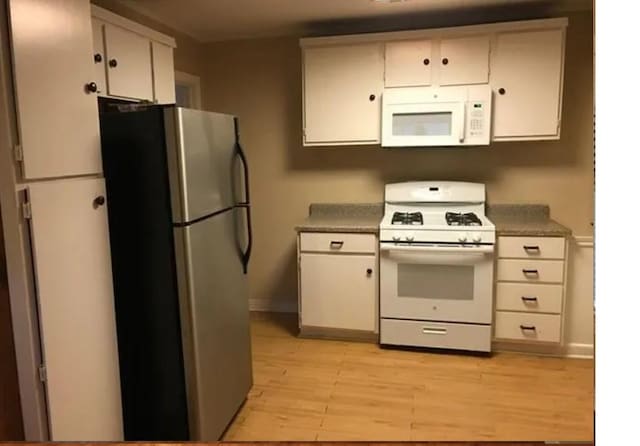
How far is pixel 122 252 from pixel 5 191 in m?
0.63

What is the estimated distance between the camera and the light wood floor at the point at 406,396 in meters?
2.45

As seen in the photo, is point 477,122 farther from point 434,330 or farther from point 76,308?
point 76,308

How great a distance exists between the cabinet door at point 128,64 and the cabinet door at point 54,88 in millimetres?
534

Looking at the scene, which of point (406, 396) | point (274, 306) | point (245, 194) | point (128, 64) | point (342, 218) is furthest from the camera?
point (274, 306)

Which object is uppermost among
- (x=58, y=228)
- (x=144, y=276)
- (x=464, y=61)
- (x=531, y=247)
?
(x=464, y=61)

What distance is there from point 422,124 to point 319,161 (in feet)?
3.10

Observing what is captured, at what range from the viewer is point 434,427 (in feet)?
8.16

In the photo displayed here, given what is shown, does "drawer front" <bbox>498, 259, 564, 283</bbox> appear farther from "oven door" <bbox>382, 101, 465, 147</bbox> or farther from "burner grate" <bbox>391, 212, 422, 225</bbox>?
"oven door" <bbox>382, 101, 465, 147</bbox>

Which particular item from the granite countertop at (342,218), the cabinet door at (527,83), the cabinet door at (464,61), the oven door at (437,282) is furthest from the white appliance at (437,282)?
the cabinet door at (464,61)

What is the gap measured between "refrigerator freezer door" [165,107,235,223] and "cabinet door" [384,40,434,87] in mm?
1450

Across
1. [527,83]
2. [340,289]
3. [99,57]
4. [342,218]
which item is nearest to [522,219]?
[527,83]

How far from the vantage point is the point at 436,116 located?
3389mm

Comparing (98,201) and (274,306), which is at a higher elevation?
(98,201)

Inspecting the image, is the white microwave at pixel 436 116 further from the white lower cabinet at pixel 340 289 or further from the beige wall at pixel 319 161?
the white lower cabinet at pixel 340 289
